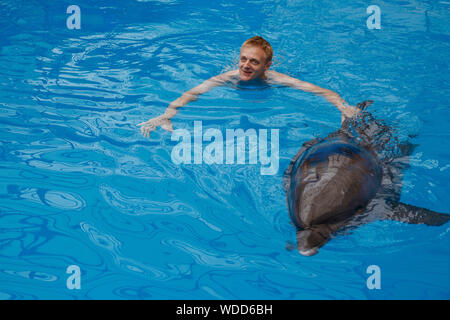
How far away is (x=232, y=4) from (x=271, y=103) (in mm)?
3048

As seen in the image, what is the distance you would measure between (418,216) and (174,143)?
2045 mm

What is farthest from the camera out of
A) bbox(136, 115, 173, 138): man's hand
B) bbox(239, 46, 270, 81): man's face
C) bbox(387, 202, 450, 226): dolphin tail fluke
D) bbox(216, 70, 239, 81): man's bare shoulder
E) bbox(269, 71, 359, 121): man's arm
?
bbox(216, 70, 239, 81): man's bare shoulder

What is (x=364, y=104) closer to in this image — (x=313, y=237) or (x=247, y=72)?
(x=247, y=72)

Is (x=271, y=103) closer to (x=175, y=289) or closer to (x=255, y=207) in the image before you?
(x=255, y=207)

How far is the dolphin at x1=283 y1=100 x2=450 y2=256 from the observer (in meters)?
2.60

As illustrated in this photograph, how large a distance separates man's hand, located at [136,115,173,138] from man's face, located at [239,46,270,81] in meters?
1.02

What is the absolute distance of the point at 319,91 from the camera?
4.47m
